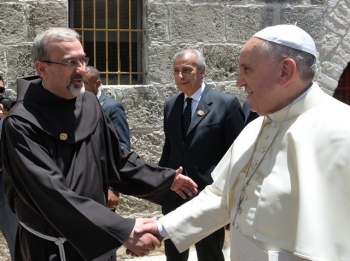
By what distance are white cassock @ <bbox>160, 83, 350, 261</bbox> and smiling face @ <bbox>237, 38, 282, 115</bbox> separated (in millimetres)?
66

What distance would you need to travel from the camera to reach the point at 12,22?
5.95m

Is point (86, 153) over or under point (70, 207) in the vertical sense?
over

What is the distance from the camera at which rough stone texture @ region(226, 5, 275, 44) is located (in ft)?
21.4

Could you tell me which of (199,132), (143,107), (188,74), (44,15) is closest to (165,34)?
(143,107)

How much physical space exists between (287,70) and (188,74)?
253cm

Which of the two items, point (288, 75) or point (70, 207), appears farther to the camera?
point (70, 207)

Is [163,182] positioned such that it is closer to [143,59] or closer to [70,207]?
[70,207]

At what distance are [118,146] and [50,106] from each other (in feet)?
1.67

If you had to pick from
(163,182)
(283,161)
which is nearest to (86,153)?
(163,182)

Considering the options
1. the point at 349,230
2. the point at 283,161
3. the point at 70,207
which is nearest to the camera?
the point at 349,230

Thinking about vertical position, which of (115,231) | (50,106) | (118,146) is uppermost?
(50,106)

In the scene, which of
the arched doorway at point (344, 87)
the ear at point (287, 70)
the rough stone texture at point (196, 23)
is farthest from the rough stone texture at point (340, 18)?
the ear at point (287, 70)

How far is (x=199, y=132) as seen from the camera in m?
4.88

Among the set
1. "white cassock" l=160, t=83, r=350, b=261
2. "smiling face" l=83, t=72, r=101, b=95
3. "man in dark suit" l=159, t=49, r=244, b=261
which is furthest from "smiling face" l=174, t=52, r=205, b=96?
"white cassock" l=160, t=83, r=350, b=261
